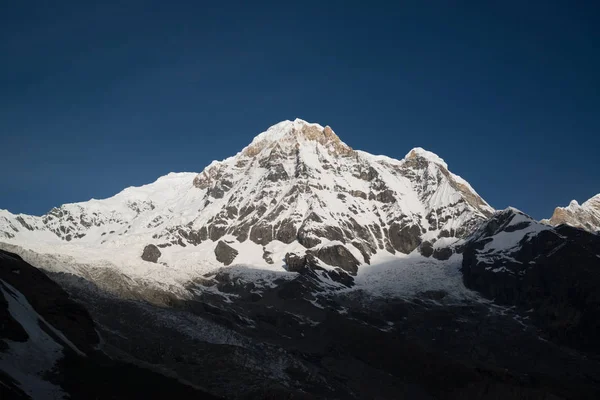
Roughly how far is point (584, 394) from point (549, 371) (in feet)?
79.6

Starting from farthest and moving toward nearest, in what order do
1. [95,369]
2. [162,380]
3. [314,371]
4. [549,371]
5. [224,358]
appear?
[549,371] < [314,371] < [224,358] < [162,380] < [95,369]

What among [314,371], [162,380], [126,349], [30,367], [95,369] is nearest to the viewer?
[30,367]

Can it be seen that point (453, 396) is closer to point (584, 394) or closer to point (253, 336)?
point (584, 394)

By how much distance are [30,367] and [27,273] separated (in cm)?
3466

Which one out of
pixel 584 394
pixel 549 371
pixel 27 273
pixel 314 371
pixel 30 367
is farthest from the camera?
pixel 549 371

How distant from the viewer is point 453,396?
516 feet

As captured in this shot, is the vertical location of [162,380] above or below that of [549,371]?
below

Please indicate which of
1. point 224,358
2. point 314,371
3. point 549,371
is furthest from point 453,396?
point 224,358

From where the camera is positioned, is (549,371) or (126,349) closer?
(126,349)

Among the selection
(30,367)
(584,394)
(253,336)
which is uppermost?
(584,394)

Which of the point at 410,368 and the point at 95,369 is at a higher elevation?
the point at 410,368

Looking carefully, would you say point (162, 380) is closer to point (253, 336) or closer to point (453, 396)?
point (453, 396)

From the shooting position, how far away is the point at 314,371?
5896 inches

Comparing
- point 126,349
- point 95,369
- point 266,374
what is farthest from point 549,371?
point 95,369
